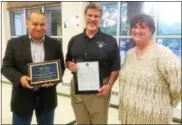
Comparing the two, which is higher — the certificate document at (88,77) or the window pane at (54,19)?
the window pane at (54,19)

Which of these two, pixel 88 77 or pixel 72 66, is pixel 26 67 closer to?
pixel 72 66

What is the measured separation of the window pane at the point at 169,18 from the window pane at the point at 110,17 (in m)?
0.73

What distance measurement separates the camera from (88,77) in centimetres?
177

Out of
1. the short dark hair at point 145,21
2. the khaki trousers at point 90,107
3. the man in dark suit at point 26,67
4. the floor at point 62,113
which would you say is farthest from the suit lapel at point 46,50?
the floor at point 62,113

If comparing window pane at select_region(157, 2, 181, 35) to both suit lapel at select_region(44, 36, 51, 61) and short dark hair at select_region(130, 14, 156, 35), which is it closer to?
short dark hair at select_region(130, 14, 156, 35)

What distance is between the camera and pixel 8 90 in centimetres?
352

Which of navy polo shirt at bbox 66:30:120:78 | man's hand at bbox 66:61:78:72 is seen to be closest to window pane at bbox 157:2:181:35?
navy polo shirt at bbox 66:30:120:78

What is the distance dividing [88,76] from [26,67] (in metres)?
0.49

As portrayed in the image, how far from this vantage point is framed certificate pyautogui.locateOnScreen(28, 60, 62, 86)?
1.67 m

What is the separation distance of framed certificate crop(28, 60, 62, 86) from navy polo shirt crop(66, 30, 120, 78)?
18 centimetres

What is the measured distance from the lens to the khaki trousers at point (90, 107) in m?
1.87

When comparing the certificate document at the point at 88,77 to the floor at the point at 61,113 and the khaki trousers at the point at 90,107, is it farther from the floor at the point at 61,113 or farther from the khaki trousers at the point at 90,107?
the floor at the point at 61,113

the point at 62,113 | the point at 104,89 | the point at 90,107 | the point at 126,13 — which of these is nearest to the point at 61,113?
the point at 62,113

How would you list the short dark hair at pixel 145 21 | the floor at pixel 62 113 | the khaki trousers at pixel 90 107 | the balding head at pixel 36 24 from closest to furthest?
the short dark hair at pixel 145 21 < the balding head at pixel 36 24 < the khaki trousers at pixel 90 107 < the floor at pixel 62 113
